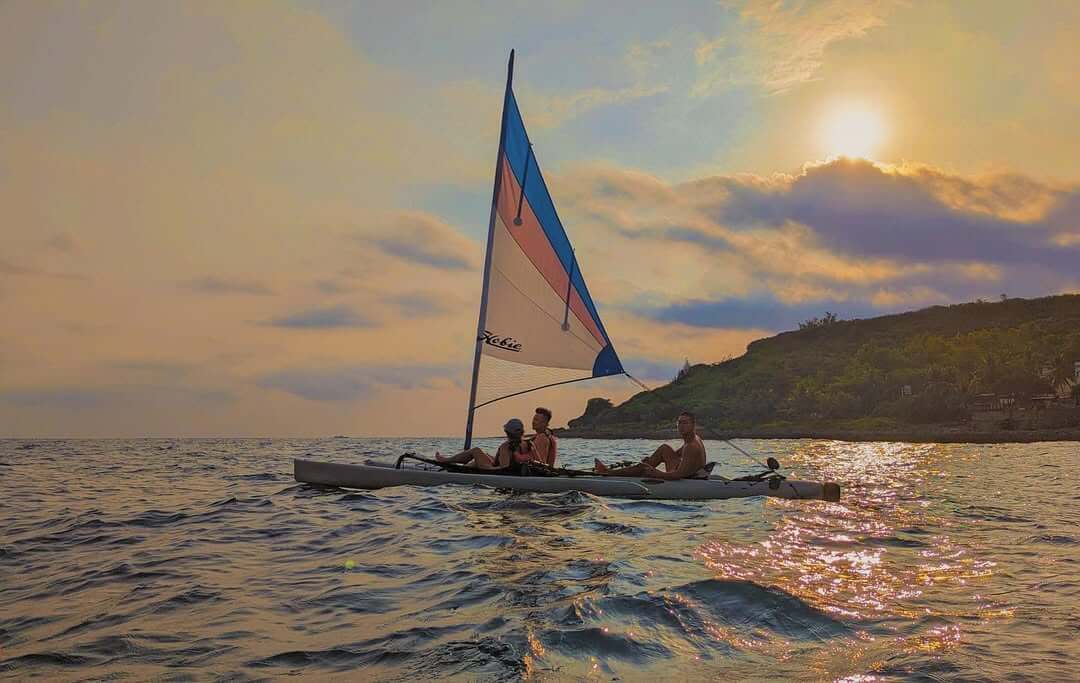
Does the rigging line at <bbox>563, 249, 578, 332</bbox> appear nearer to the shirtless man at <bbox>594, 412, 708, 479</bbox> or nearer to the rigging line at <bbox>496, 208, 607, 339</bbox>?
the rigging line at <bbox>496, 208, 607, 339</bbox>

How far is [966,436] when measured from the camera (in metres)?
82.4

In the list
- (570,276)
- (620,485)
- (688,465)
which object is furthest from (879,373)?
(620,485)

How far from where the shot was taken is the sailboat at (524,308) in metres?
16.6

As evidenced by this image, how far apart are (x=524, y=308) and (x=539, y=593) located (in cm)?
1147

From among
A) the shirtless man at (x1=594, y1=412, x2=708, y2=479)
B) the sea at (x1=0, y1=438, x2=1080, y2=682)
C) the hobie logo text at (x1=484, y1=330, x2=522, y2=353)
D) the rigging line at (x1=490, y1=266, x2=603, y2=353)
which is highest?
the rigging line at (x1=490, y1=266, x2=603, y2=353)

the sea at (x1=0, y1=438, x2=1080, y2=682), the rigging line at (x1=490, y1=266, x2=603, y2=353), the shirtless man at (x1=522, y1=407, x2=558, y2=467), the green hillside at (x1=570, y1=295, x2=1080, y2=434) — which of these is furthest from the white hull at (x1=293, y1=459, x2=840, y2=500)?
the green hillside at (x1=570, y1=295, x2=1080, y2=434)

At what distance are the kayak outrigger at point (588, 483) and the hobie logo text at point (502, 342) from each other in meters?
3.29

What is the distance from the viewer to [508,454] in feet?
53.4

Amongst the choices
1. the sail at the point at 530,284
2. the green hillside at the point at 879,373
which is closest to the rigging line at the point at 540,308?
the sail at the point at 530,284

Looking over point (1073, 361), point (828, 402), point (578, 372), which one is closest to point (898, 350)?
point (828, 402)

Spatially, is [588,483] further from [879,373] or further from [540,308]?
[879,373]

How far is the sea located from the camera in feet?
18.2

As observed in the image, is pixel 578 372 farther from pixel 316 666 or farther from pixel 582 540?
pixel 316 666

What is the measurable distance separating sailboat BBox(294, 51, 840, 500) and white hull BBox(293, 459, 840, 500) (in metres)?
0.03
